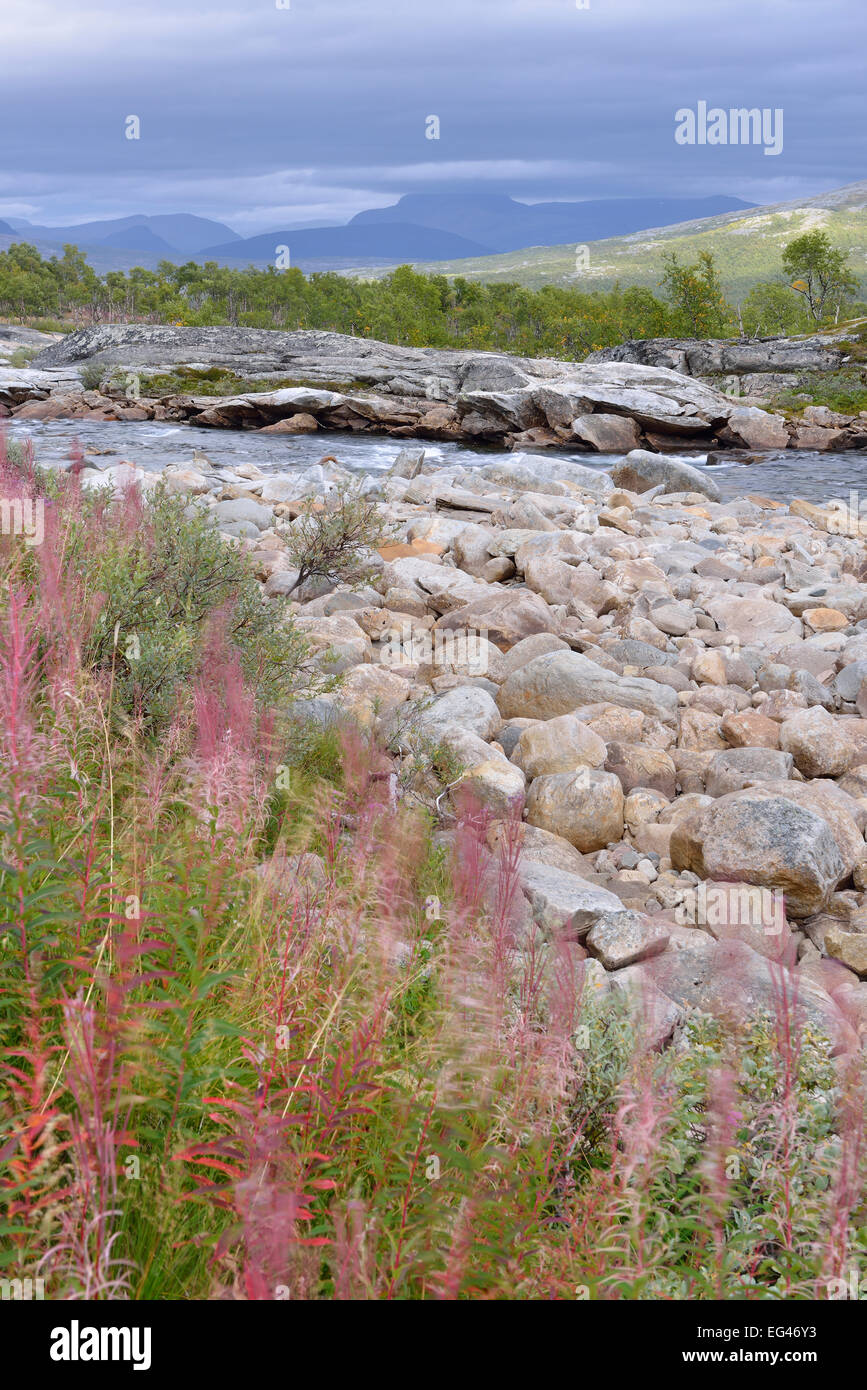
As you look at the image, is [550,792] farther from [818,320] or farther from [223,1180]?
[818,320]

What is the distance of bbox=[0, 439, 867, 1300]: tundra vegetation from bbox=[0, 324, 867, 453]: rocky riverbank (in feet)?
111

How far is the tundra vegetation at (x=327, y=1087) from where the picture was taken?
1896mm

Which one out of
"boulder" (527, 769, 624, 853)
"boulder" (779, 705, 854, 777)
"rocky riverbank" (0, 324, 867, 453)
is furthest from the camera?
"rocky riverbank" (0, 324, 867, 453)

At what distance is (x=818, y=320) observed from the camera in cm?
8175

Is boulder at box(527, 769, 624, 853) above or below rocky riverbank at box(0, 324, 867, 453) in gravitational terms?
below

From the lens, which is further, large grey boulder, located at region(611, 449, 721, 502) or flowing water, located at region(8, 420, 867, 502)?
flowing water, located at region(8, 420, 867, 502)

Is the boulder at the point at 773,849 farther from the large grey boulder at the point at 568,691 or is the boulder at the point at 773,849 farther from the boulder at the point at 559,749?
the large grey boulder at the point at 568,691

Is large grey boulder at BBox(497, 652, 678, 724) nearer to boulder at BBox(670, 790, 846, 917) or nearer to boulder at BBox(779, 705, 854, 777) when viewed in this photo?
boulder at BBox(779, 705, 854, 777)

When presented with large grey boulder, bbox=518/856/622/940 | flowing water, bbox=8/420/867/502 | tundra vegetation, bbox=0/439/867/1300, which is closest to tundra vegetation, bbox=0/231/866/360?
flowing water, bbox=8/420/867/502

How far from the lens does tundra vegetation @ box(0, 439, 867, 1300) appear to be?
190 centimetres

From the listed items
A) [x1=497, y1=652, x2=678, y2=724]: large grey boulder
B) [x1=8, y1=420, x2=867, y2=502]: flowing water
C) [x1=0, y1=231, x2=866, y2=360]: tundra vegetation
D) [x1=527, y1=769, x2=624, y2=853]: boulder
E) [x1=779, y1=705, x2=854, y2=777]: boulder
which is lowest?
[x1=527, y1=769, x2=624, y2=853]: boulder

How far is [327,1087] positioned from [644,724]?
231 inches

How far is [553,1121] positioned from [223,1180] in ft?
2.67

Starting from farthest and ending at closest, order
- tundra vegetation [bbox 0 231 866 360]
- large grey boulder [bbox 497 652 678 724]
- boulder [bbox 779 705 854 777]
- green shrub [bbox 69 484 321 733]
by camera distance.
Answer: tundra vegetation [bbox 0 231 866 360]
large grey boulder [bbox 497 652 678 724]
boulder [bbox 779 705 854 777]
green shrub [bbox 69 484 321 733]
